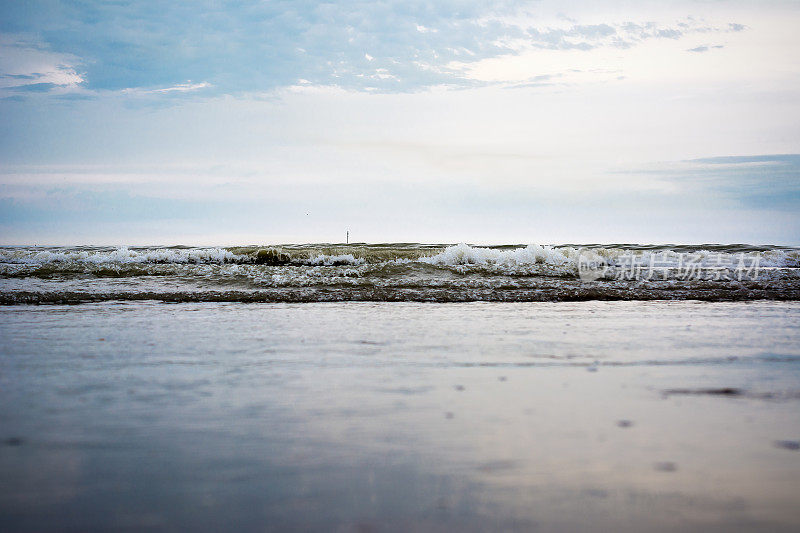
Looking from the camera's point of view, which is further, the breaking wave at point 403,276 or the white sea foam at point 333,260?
the white sea foam at point 333,260

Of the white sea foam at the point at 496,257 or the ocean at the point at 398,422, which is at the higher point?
the white sea foam at the point at 496,257

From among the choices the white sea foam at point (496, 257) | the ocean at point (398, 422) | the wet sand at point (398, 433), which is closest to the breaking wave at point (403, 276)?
the white sea foam at point (496, 257)

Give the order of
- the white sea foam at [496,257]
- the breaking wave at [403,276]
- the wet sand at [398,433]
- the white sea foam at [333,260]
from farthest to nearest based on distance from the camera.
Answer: the white sea foam at [333,260], the white sea foam at [496,257], the breaking wave at [403,276], the wet sand at [398,433]

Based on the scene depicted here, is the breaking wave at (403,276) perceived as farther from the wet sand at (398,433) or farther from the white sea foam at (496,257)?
→ the wet sand at (398,433)

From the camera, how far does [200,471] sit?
2119 mm

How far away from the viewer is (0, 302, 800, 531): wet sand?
1.83 metres

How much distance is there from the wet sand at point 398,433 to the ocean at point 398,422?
11 millimetres

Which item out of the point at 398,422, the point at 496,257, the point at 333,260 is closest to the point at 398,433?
the point at 398,422

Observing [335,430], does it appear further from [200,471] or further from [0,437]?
[0,437]

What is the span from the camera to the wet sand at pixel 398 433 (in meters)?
1.83

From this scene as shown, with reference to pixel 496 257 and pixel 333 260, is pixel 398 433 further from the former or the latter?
pixel 333 260

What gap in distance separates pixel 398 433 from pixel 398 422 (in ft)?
0.49

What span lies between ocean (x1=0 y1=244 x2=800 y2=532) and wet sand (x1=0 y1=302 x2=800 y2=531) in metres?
0.01

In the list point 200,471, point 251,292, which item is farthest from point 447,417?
point 251,292
